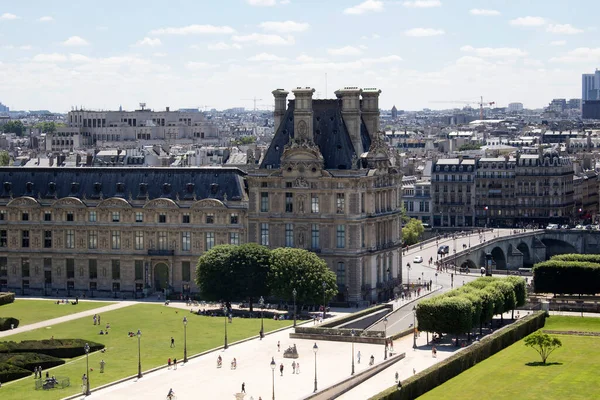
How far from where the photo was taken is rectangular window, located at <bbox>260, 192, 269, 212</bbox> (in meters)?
160

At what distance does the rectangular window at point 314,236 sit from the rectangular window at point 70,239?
28.0 meters

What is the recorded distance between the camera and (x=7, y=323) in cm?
13862

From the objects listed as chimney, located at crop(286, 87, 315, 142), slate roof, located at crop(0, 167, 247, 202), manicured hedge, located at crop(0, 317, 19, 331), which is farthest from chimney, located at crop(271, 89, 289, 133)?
manicured hedge, located at crop(0, 317, 19, 331)

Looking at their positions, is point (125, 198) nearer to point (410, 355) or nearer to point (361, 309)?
point (361, 309)

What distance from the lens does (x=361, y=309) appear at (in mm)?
151750

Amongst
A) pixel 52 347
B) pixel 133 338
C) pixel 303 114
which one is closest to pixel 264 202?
pixel 303 114

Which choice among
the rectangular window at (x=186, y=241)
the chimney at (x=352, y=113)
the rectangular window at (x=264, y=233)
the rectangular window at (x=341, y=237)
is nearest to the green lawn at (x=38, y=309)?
the rectangular window at (x=186, y=241)

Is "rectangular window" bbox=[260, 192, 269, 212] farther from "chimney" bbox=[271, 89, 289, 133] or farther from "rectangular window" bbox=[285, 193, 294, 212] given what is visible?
"chimney" bbox=[271, 89, 289, 133]

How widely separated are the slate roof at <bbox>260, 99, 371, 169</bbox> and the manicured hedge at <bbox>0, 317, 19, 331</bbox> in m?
33.7

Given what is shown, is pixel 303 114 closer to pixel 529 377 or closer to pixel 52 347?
pixel 52 347

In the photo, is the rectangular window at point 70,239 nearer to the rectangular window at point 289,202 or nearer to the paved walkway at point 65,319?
the paved walkway at point 65,319

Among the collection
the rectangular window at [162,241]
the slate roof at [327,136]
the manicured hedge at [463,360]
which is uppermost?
the slate roof at [327,136]

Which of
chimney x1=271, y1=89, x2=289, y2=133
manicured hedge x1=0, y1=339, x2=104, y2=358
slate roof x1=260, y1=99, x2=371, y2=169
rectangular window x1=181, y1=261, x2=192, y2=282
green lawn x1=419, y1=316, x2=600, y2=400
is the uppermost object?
chimney x1=271, y1=89, x2=289, y2=133

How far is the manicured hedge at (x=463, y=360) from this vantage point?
108 metres
